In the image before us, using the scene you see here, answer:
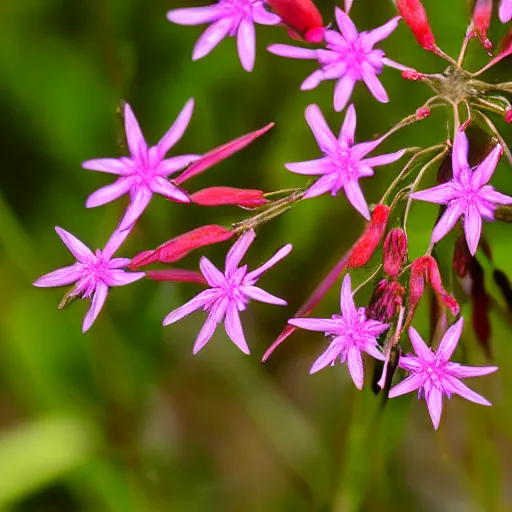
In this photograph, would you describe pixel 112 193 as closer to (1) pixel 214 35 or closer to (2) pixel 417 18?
(1) pixel 214 35

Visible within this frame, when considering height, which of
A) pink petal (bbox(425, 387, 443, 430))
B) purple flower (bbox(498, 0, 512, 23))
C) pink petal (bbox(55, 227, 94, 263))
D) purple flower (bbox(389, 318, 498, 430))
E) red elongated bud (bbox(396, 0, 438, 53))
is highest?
purple flower (bbox(498, 0, 512, 23))

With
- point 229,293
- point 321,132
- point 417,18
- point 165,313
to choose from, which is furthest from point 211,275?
point 165,313

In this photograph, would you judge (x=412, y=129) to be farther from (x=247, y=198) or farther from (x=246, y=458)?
(x=246, y=458)

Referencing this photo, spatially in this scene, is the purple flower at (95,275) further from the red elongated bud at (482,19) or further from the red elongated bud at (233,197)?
the red elongated bud at (482,19)

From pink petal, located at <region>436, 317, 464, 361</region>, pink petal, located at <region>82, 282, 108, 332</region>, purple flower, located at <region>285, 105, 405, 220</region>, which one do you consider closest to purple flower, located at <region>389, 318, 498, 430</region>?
pink petal, located at <region>436, 317, 464, 361</region>

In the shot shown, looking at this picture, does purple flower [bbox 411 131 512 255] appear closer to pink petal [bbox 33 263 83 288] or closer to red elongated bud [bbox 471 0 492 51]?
red elongated bud [bbox 471 0 492 51]

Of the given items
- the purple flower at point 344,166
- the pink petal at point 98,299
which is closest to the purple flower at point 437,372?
the purple flower at point 344,166
